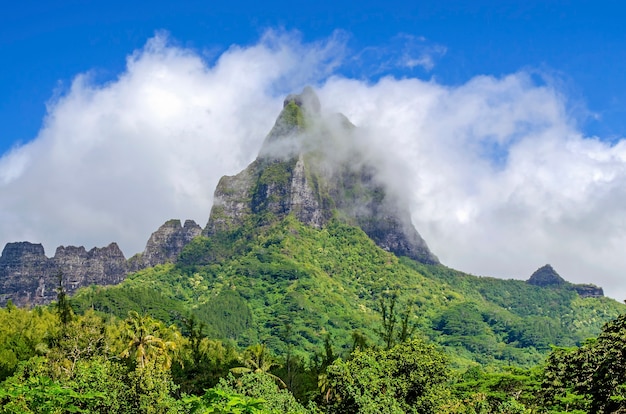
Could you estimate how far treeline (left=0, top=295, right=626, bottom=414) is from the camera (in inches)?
638

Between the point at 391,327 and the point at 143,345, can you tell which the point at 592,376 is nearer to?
the point at 391,327

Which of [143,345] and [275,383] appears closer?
[275,383]

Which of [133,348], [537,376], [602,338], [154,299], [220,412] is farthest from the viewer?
[154,299]

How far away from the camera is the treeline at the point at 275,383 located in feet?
53.2

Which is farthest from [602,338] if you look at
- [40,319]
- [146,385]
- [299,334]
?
[299,334]

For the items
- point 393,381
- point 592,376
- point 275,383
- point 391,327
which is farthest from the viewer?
point 391,327

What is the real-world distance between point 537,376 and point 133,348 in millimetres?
41762

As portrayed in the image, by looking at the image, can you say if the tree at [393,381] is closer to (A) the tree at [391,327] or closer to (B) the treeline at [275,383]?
(B) the treeline at [275,383]

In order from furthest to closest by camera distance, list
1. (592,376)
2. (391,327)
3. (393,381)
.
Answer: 1. (391,327)
2. (393,381)
3. (592,376)

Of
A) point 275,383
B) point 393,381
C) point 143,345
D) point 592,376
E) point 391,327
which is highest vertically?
point 391,327

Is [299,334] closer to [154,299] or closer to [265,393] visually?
[154,299]

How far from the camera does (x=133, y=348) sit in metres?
62.8

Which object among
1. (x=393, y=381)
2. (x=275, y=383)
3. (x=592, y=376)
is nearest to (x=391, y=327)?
(x=275, y=383)

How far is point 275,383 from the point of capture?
5034 centimetres
